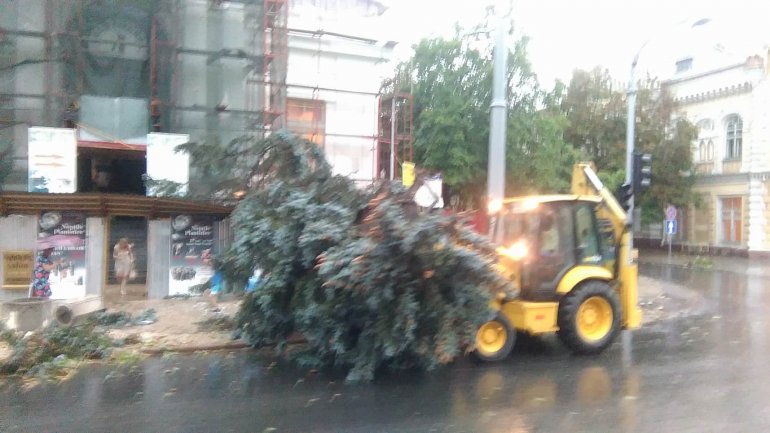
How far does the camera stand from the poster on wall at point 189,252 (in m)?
14.8

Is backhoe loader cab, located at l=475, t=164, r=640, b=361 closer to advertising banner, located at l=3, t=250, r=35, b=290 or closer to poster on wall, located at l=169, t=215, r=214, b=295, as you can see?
poster on wall, located at l=169, t=215, r=214, b=295

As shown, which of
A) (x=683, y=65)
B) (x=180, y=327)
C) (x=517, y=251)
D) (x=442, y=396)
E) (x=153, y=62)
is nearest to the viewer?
(x=442, y=396)

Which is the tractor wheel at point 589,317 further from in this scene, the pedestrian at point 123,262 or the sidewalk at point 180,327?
the pedestrian at point 123,262

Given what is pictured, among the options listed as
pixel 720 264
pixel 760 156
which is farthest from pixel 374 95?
pixel 760 156

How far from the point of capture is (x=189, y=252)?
14.8 meters

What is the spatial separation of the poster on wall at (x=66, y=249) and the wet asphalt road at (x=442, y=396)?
602 cm

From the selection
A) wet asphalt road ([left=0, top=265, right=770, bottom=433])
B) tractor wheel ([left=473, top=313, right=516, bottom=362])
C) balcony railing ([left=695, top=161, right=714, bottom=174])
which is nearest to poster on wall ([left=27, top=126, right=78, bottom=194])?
wet asphalt road ([left=0, top=265, right=770, bottom=433])

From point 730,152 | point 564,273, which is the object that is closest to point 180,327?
point 564,273

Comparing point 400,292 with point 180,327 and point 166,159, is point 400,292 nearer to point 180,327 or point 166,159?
point 180,327

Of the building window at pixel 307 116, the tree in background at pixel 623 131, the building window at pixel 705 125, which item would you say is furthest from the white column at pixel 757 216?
the building window at pixel 307 116

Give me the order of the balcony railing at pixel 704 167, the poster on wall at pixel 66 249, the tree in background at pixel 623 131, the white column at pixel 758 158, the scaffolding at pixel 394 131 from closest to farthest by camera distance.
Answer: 1. the poster on wall at pixel 66 249
2. the scaffolding at pixel 394 131
3. the white column at pixel 758 158
4. the tree in background at pixel 623 131
5. the balcony railing at pixel 704 167

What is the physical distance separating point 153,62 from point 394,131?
7.63 meters

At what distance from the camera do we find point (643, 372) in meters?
8.08

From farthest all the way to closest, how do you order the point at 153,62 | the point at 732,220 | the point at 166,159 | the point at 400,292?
1. the point at 732,220
2. the point at 153,62
3. the point at 166,159
4. the point at 400,292
